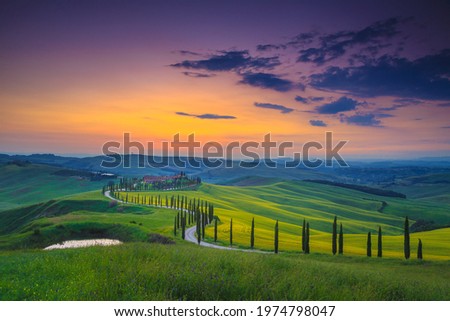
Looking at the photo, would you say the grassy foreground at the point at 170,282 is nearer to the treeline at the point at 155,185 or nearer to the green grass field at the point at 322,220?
the green grass field at the point at 322,220

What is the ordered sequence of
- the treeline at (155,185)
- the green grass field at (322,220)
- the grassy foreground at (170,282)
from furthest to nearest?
the treeline at (155,185)
the green grass field at (322,220)
the grassy foreground at (170,282)

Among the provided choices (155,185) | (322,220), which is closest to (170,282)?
(322,220)

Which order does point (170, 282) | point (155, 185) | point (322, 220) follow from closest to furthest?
1. point (170, 282)
2. point (322, 220)
3. point (155, 185)

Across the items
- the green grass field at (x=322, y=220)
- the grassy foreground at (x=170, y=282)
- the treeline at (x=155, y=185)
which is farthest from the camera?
the treeline at (x=155, y=185)

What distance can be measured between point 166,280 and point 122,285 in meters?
0.80

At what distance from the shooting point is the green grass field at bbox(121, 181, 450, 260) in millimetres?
57434

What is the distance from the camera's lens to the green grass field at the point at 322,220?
57.4m

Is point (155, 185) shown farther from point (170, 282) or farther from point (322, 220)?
point (170, 282)

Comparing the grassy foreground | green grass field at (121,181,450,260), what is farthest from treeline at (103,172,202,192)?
the grassy foreground

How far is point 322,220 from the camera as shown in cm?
12769

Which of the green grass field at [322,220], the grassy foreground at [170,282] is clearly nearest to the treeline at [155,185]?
the green grass field at [322,220]

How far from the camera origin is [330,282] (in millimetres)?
7262

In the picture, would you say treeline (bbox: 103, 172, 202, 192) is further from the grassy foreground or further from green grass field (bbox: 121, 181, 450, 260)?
the grassy foreground
